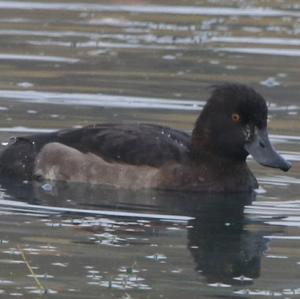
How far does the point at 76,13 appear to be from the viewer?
969 inches

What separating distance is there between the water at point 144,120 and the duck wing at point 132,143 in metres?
0.37

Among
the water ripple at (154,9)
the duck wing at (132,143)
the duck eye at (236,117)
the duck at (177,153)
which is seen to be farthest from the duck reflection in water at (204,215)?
the water ripple at (154,9)

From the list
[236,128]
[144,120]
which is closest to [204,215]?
[236,128]

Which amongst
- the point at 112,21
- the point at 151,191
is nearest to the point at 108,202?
the point at 151,191

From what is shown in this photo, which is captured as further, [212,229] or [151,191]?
[151,191]

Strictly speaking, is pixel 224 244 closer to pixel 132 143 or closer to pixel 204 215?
pixel 204 215

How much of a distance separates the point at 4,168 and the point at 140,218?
2512 millimetres

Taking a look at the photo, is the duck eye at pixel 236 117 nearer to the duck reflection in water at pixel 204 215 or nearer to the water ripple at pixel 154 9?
the duck reflection in water at pixel 204 215

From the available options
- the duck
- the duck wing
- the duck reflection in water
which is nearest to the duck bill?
the duck

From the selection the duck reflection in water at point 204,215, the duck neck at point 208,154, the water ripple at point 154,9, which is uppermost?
the water ripple at point 154,9

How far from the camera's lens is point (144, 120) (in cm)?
1625

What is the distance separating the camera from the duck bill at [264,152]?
13.4m

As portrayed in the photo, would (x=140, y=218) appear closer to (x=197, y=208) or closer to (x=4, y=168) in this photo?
(x=197, y=208)

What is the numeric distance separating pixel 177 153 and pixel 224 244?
248 cm
